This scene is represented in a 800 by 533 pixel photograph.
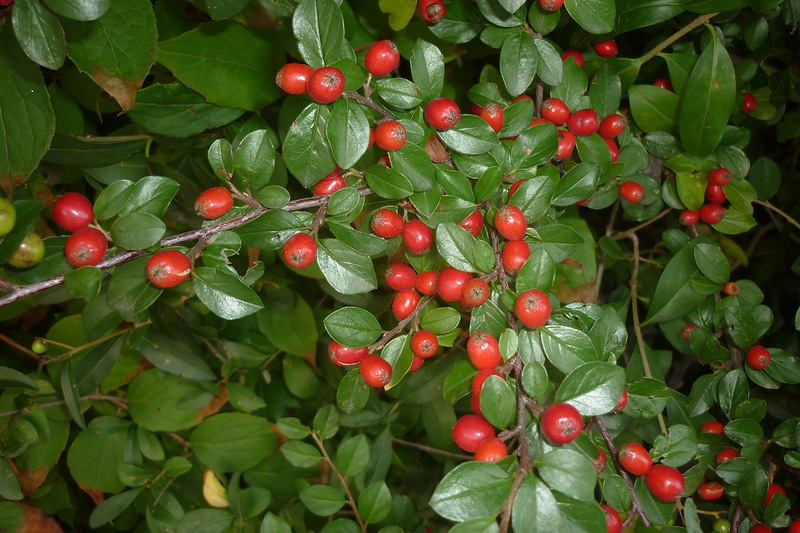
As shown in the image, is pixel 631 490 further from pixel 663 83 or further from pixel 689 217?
pixel 663 83

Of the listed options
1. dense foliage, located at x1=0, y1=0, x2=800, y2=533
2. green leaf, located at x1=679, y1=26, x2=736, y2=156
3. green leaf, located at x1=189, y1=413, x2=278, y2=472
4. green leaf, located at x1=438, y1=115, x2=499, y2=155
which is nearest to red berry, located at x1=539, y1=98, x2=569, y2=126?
dense foliage, located at x1=0, y1=0, x2=800, y2=533

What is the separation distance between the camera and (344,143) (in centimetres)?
135

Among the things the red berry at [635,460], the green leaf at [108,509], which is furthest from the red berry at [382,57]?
the green leaf at [108,509]

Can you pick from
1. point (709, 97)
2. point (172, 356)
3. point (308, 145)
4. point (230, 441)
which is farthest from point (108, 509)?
point (709, 97)

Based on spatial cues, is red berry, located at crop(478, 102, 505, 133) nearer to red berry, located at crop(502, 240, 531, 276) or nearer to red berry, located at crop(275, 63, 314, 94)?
red berry, located at crop(502, 240, 531, 276)

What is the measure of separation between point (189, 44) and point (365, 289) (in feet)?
4.04

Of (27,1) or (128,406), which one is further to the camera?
(128,406)

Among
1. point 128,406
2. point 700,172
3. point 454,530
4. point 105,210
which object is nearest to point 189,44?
point 105,210

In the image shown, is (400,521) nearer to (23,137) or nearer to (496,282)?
(496,282)

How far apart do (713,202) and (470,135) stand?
124 centimetres

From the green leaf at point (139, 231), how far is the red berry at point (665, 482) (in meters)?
1.41

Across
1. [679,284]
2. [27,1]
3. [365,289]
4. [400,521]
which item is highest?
[27,1]

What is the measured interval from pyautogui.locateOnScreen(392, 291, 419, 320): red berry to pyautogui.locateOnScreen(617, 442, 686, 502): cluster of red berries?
695 mm

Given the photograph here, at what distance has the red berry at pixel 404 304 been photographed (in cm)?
149
